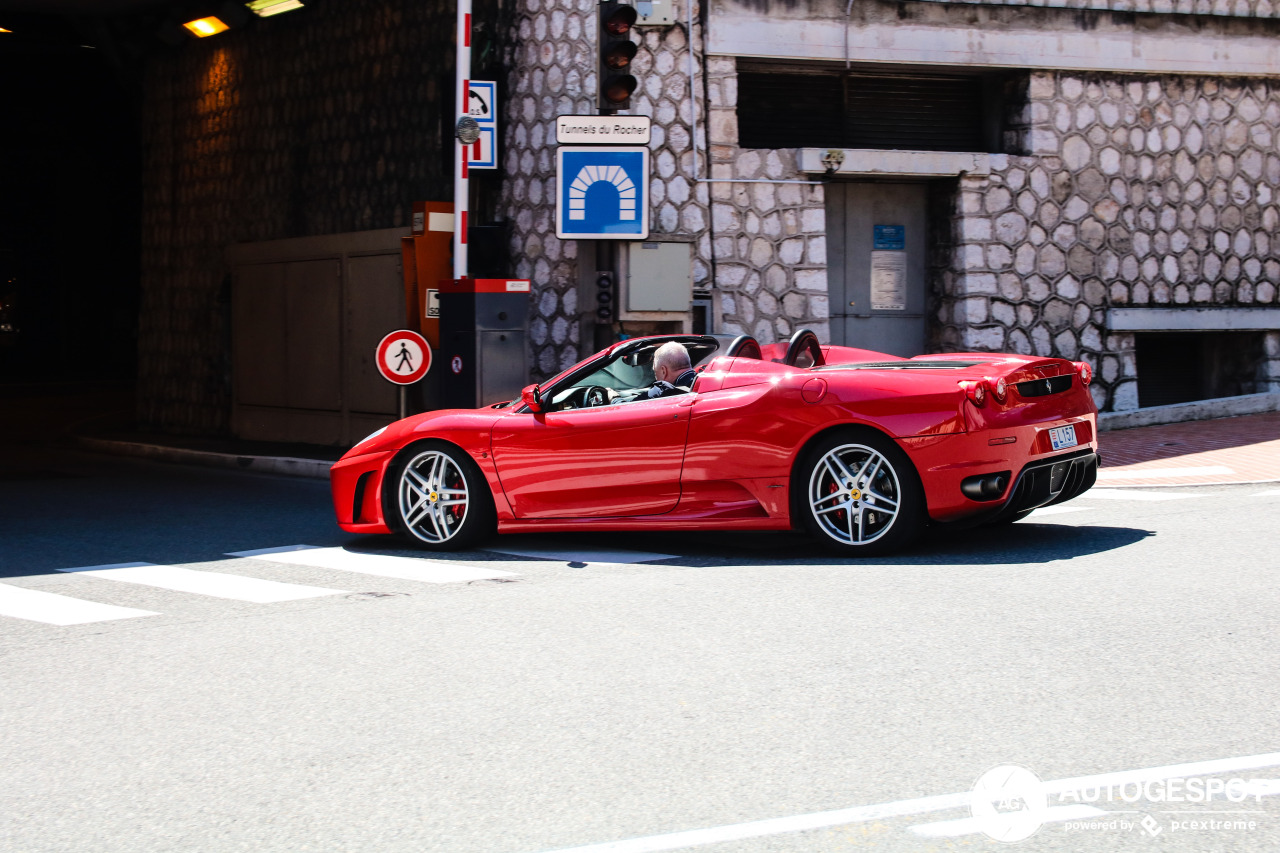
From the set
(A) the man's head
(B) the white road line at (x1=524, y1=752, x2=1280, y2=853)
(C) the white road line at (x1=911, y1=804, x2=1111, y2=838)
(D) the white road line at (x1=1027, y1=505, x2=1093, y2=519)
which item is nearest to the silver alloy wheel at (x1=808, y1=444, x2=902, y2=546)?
(A) the man's head

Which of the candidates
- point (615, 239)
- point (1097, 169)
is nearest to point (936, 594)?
point (615, 239)

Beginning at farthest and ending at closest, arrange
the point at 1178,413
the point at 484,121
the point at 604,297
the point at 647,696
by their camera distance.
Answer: the point at 1178,413, the point at 484,121, the point at 604,297, the point at 647,696

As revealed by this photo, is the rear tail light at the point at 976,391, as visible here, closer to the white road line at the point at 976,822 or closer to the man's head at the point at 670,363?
the man's head at the point at 670,363

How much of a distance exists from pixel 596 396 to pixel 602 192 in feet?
17.8

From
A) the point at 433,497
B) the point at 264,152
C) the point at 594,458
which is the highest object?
the point at 264,152

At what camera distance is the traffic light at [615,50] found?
40.4 ft

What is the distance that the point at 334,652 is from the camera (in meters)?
5.83

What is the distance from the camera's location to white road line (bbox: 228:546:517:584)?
7.84 metres

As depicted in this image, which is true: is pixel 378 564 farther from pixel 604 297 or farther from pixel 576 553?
pixel 604 297

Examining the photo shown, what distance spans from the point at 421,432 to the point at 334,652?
315 centimetres

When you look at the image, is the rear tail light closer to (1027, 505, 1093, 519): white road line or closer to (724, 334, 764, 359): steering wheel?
(724, 334, 764, 359): steering wheel

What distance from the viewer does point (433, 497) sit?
888 centimetres

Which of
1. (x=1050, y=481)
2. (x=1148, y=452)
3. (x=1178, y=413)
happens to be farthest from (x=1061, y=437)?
(x=1178, y=413)

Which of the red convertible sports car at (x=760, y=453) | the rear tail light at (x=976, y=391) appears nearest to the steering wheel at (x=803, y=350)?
the red convertible sports car at (x=760, y=453)
